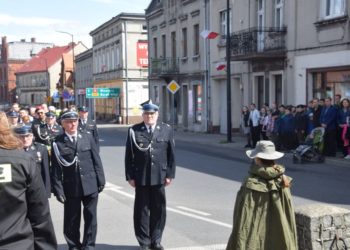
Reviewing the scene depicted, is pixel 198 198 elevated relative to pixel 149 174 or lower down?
lower down

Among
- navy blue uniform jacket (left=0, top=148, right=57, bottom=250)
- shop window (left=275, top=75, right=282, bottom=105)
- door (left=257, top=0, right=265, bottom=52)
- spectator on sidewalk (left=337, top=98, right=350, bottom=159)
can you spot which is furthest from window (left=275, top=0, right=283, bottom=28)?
navy blue uniform jacket (left=0, top=148, right=57, bottom=250)

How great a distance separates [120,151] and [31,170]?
18.0 m

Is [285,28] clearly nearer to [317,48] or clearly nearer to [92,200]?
[317,48]

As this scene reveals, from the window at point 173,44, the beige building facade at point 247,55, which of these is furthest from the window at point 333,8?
the window at point 173,44

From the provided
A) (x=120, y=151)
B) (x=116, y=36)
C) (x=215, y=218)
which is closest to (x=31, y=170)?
(x=215, y=218)

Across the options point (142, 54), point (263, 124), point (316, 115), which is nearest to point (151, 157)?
point (316, 115)

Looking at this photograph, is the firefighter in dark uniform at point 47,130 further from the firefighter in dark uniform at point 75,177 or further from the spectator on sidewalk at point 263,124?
the spectator on sidewalk at point 263,124

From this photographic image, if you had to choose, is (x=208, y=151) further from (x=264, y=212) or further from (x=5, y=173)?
(x=5, y=173)

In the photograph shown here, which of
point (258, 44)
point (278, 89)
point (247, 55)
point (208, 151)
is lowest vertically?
point (208, 151)

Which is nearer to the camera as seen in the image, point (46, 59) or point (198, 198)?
point (198, 198)

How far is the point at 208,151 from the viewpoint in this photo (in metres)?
20.7

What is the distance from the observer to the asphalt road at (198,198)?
7.29 metres

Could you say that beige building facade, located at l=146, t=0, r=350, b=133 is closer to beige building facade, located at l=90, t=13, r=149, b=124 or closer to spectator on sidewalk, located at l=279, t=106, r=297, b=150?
spectator on sidewalk, located at l=279, t=106, r=297, b=150

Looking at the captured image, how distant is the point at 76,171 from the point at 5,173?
3.72 m
